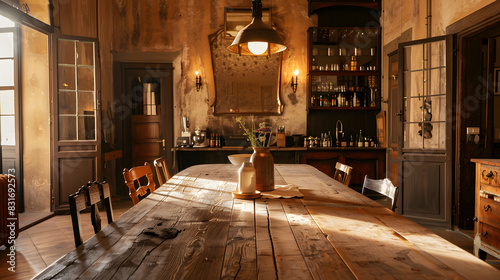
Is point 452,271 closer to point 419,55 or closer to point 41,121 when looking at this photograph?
point 419,55

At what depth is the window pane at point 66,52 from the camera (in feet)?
17.1

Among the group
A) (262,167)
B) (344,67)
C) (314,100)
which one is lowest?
(262,167)

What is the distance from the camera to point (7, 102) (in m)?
5.27

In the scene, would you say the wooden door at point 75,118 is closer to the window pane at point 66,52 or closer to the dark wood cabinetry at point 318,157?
the window pane at point 66,52

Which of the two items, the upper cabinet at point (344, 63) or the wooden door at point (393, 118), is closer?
the wooden door at point (393, 118)

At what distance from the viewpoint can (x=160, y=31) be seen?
21.4 feet

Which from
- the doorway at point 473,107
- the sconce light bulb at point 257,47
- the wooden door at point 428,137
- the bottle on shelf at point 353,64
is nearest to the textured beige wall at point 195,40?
the bottle on shelf at point 353,64

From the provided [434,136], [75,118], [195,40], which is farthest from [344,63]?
[75,118]

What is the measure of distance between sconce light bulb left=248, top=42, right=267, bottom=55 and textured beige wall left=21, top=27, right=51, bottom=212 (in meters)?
3.66

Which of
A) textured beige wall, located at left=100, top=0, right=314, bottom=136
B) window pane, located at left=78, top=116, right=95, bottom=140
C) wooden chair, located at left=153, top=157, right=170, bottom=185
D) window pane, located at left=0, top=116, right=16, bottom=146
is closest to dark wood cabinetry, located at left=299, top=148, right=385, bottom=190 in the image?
textured beige wall, located at left=100, top=0, right=314, bottom=136

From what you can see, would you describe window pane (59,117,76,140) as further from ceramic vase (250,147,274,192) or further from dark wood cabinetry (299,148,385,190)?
ceramic vase (250,147,274,192)

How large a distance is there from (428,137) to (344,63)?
223 cm

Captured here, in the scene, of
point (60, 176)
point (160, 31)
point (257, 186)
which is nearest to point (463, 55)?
point (257, 186)

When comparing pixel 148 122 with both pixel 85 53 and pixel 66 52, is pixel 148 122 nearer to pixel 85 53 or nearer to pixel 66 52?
pixel 85 53
